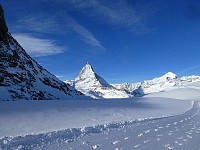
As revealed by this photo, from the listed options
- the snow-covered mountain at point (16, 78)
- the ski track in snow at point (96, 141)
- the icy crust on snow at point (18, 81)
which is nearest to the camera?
the ski track in snow at point (96, 141)

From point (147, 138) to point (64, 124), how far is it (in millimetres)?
5444

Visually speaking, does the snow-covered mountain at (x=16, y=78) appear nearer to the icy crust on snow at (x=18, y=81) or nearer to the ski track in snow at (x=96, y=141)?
the icy crust on snow at (x=18, y=81)

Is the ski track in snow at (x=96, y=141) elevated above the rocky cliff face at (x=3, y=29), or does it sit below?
below

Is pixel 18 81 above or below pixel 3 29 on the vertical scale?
below

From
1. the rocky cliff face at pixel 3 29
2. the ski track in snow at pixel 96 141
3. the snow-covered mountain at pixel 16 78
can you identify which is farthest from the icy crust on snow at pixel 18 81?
the ski track in snow at pixel 96 141

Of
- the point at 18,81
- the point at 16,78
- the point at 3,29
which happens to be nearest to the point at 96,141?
the point at 18,81

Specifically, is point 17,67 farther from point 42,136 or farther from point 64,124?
point 42,136

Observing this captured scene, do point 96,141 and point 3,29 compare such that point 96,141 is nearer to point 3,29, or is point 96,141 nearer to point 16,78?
point 16,78

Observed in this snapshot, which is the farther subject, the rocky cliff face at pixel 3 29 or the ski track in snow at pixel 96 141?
the rocky cliff face at pixel 3 29

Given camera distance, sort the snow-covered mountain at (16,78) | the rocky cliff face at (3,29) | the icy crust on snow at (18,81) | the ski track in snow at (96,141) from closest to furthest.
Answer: the ski track in snow at (96,141) → the icy crust on snow at (18,81) → the snow-covered mountain at (16,78) → the rocky cliff face at (3,29)

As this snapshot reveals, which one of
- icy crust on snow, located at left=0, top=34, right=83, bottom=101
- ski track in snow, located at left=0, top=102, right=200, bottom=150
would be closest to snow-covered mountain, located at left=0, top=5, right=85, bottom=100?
icy crust on snow, located at left=0, top=34, right=83, bottom=101

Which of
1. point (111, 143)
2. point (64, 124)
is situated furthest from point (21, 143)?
point (64, 124)


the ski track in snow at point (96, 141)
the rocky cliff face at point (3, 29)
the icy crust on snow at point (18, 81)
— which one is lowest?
the ski track in snow at point (96, 141)

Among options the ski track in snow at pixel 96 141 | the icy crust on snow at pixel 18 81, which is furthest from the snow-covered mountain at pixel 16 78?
the ski track in snow at pixel 96 141
